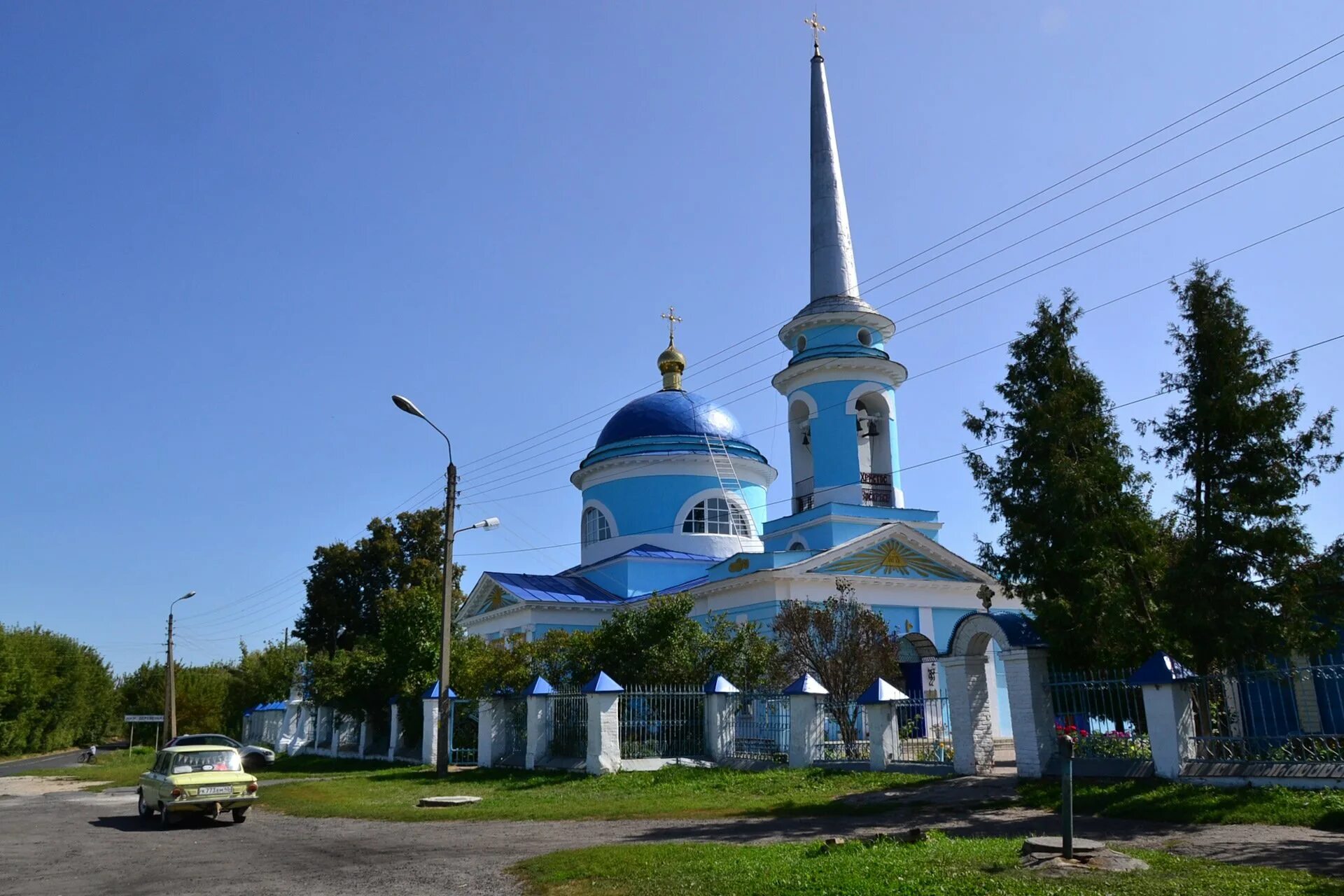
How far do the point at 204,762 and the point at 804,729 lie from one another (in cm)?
941

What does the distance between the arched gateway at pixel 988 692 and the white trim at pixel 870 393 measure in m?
13.2

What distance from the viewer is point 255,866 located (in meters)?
9.88

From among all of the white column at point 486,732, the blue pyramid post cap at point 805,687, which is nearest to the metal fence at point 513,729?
the white column at point 486,732

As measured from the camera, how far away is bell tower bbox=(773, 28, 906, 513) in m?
28.0

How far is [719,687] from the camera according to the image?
19.2m

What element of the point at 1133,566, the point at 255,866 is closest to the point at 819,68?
the point at 1133,566

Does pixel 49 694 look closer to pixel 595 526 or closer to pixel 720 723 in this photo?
pixel 595 526

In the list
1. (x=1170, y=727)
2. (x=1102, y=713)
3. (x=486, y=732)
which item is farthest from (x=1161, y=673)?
(x=486, y=732)

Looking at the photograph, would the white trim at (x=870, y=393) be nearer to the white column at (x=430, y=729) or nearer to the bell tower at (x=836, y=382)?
the bell tower at (x=836, y=382)

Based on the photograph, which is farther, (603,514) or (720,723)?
(603,514)

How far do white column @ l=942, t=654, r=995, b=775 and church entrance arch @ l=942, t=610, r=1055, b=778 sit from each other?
0.01m

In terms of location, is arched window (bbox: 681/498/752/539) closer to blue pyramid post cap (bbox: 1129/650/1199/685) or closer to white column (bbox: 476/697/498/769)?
white column (bbox: 476/697/498/769)

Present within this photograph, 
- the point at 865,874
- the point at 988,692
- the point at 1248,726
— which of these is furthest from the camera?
the point at 988,692

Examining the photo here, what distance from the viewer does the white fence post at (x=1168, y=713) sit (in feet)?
38.7
